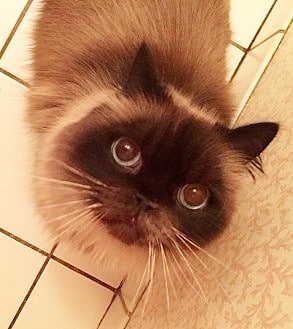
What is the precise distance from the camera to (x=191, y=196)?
1.02 metres

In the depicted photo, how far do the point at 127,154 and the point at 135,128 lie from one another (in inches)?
2.4

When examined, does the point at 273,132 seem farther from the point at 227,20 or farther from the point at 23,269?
the point at 23,269

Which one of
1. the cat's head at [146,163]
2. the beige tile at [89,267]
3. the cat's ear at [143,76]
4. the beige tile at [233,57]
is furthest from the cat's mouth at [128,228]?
the beige tile at [233,57]

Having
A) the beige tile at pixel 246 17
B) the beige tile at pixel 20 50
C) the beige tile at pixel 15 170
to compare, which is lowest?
the beige tile at pixel 15 170

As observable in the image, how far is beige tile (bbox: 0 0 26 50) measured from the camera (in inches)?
59.9

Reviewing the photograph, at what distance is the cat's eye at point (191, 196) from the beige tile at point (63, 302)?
2.09 feet

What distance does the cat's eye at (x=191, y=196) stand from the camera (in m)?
1.01

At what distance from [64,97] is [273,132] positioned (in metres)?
0.44

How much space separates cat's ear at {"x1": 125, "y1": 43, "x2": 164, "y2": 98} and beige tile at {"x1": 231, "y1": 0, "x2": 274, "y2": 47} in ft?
2.24

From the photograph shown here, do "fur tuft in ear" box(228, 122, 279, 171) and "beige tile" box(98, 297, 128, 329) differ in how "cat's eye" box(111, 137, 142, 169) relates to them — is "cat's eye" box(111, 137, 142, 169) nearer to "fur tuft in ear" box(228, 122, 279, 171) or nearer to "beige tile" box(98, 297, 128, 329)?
"fur tuft in ear" box(228, 122, 279, 171)

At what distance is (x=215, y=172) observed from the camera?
1083 mm

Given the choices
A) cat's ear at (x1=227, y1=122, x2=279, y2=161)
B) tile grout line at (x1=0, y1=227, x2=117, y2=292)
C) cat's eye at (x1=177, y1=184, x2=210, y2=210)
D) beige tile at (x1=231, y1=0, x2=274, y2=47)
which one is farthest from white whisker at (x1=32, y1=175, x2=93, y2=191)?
beige tile at (x1=231, y1=0, x2=274, y2=47)

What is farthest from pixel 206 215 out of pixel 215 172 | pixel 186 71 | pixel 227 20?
pixel 227 20

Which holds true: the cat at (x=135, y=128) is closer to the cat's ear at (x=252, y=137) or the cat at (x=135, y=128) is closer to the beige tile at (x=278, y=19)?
the cat's ear at (x=252, y=137)
